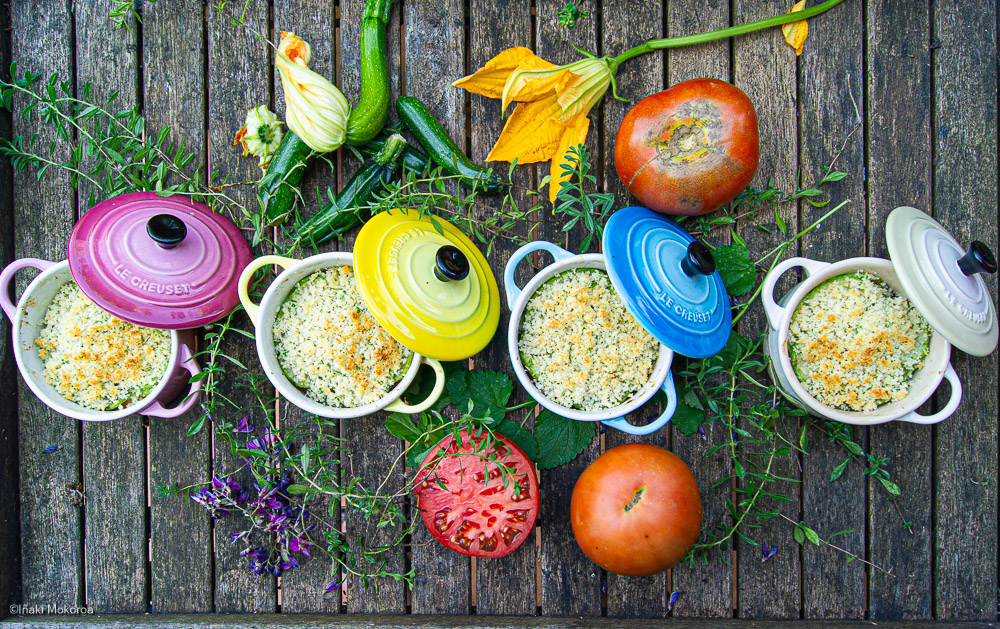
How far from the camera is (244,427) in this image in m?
1.27

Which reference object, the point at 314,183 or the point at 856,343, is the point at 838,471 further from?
the point at 314,183

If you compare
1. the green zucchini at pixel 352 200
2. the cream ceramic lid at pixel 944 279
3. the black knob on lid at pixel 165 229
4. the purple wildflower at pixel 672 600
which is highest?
the green zucchini at pixel 352 200

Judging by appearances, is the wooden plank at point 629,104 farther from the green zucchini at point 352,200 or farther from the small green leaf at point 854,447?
the green zucchini at point 352,200

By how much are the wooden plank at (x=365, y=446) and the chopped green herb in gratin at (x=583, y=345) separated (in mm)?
432

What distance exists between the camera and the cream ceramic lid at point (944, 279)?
1.05m

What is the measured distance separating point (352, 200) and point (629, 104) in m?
0.73

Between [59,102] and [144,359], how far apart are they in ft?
2.26

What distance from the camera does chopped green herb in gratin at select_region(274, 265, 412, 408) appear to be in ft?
3.87

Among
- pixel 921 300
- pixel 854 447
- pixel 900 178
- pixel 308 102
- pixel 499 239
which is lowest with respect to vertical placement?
pixel 854 447

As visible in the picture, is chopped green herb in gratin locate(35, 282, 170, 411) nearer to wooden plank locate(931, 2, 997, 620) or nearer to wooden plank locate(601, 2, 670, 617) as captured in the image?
wooden plank locate(601, 2, 670, 617)

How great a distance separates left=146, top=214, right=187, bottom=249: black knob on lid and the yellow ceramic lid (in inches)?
14.4

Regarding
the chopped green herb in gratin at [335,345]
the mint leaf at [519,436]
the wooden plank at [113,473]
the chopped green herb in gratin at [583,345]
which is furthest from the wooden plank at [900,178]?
the wooden plank at [113,473]

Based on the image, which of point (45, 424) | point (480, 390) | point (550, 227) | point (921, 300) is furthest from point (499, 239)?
point (45, 424)

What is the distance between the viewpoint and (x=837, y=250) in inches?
52.3
